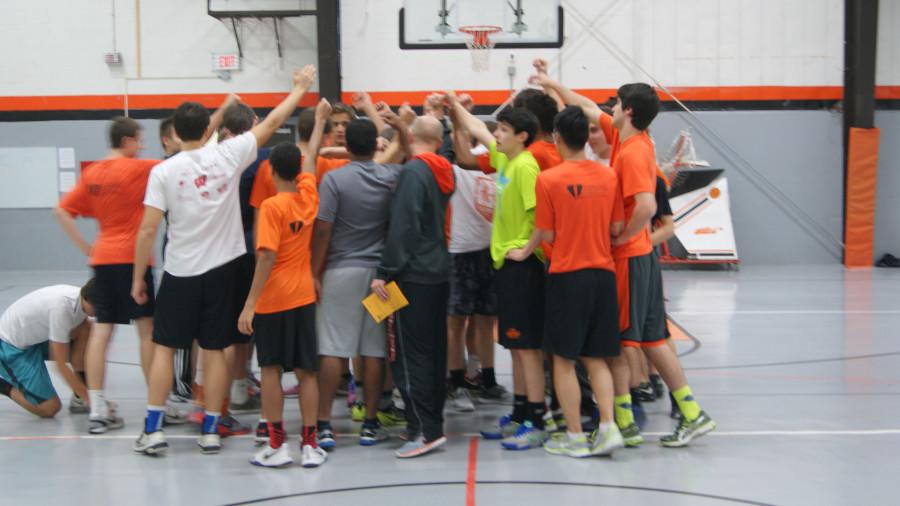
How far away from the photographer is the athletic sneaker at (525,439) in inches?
188

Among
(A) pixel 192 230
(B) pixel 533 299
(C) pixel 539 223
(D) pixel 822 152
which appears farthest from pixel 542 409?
(D) pixel 822 152

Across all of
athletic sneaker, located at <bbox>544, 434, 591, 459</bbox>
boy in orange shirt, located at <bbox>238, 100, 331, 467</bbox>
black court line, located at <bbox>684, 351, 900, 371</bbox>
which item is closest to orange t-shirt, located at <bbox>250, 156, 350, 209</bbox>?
boy in orange shirt, located at <bbox>238, 100, 331, 467</bbox>

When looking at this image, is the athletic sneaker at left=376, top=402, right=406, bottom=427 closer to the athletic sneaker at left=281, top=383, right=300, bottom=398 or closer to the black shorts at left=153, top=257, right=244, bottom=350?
the athletic sneaker at left=281, top=383, right=300, bottom=398

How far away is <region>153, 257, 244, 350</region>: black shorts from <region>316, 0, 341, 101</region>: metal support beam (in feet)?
30.9

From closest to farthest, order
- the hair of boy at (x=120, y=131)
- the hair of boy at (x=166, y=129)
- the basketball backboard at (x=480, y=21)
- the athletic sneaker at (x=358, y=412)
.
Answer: the hair of boy at (x=120, y=131), the athletic sneaker at (x=358, y=412), the hair of boy at (x=166, y=129), the basketball backboard at (x=480, y=21)

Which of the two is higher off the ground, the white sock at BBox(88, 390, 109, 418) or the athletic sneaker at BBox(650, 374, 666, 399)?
the white sock at BBox(88, 390, 109, 418)

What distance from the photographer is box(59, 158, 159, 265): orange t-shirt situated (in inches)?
207

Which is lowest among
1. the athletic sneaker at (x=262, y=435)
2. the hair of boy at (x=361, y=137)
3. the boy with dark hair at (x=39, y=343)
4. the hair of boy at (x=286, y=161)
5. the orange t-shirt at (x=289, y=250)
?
the athletic sneaker at (x=262, y=435)

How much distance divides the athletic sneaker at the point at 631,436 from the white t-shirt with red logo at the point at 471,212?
1.50m

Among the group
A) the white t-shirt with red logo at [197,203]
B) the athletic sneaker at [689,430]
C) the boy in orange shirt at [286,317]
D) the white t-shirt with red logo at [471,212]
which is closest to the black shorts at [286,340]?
the boy in orange shirt at [286,317]

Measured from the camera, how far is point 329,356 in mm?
4863

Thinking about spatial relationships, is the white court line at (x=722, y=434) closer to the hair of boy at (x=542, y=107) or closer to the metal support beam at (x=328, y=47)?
the hair of boy at (x=542, y=107)

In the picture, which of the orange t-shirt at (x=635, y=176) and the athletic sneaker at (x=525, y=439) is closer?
the orange t-shirt at (x=635, y=176)

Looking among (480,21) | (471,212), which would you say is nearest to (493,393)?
(471,212)
